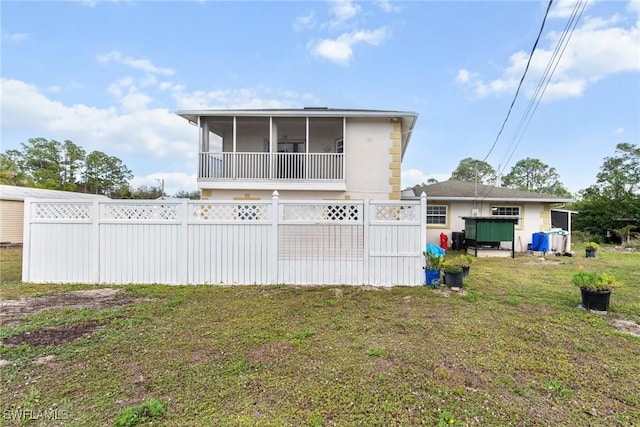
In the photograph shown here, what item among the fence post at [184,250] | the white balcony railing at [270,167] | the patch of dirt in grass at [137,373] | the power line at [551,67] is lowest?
the patch of dirt in grass at [137,373]

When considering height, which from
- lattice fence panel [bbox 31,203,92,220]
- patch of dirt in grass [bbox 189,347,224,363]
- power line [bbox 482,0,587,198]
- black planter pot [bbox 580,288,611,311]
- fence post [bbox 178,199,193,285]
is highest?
power line [bbox 482,0,587,198]

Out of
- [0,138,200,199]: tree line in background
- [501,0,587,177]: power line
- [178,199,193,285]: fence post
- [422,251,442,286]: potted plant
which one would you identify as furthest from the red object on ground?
[0,138,200,199]: tree line in background

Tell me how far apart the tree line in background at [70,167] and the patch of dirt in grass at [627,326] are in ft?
120

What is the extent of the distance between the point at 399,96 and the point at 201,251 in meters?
12.2

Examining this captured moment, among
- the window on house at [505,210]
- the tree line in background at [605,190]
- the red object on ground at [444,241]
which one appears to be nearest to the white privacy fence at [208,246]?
the red object on ground at [444,241]

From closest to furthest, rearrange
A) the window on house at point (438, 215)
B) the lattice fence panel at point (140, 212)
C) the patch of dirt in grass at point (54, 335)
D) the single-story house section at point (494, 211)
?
the patch of dirt in grass at point (54, 335) < the lattice fence panel at point (140, 212) < the single-story house section at point (494, 211) < the window on house at point (438, 215)

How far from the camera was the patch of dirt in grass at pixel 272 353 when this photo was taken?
9.51 feet

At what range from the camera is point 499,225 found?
36.4ft

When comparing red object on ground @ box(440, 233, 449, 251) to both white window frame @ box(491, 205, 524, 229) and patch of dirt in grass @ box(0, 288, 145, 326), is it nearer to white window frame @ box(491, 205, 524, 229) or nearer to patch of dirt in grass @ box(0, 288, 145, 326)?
white window frame @ box(491, 205, 524, 229)

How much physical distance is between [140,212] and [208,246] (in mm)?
1596

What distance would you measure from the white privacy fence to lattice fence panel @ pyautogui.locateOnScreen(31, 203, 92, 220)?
0.02 m

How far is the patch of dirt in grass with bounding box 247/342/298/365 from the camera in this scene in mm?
2898

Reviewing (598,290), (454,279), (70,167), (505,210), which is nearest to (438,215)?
(505,210)

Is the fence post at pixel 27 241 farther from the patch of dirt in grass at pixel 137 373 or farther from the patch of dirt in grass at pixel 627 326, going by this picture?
the patch of dirt in grass at pixel 627 326
